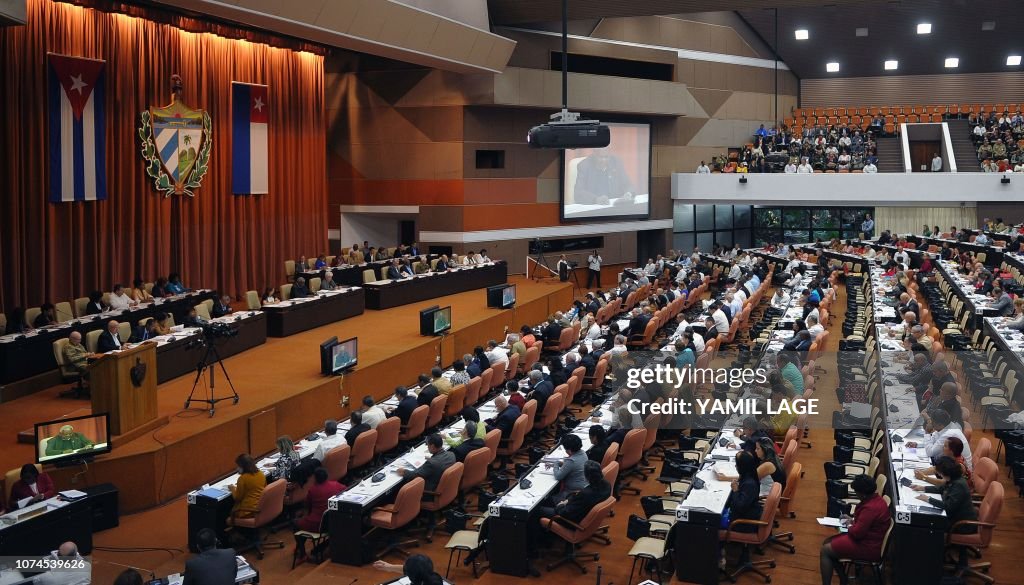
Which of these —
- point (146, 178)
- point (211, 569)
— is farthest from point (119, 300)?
point (211, 569)

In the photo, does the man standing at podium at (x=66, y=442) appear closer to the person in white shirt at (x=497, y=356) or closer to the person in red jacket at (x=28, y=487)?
the person in red jacket at (x=28, y=487)

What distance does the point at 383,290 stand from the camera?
21.5 m

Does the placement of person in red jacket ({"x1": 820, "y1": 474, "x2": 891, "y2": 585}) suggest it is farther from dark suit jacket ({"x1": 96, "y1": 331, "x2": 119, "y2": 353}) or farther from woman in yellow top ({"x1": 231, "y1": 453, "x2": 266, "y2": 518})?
dark suit jacket ({"x1": 96, "y1": 331, "x2": 119, "y2": 353})

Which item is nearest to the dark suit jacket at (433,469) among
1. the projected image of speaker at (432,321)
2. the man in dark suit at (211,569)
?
the man in dark suit at (211,569)

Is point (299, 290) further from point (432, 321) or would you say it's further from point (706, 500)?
point (706, 500)

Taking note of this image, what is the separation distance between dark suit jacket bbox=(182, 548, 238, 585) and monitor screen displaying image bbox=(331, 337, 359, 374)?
7.52 meters

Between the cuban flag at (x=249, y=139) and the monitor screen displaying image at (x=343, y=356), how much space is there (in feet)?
28.5

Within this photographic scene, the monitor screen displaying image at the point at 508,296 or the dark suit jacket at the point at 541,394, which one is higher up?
the monitor screen displaying image at the point at 508,296

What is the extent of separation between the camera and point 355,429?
11305mm

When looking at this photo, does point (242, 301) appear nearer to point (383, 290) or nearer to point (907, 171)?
point (383, 290)

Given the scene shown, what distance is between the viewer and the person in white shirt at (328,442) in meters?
10.7

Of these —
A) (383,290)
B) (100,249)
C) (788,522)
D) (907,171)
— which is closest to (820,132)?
(907,171)

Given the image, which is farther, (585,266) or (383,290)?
(585,266)

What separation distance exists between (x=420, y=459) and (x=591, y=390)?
16.1 feet
